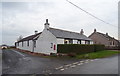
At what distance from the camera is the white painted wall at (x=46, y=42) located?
953 inches

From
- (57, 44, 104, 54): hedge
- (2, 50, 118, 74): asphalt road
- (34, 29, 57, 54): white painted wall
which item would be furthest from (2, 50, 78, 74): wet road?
(34, 29, 57, 54): white painted wall

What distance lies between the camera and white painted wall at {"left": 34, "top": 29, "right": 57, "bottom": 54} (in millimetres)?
24197

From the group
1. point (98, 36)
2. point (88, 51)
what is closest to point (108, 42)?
point (98, 36)

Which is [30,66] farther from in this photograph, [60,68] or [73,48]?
[73,48]

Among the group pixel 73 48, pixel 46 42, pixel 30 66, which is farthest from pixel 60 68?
pixel 46 42

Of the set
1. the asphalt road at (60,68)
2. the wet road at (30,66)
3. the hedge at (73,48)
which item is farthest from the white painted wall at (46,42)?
the asphalt road at (60,68)

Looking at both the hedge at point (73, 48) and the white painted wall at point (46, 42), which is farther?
the white painted wall at point (46, 42)

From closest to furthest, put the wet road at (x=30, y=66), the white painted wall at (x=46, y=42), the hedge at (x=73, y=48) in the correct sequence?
the wet road at (x=30, y=66) → the hedge at (x=73, y=48) → the white painted wall at (x=46, y=42)

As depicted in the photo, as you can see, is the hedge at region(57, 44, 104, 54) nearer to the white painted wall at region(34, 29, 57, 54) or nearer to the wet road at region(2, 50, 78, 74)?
the white painted wall at region(34, 29, 57, 54)

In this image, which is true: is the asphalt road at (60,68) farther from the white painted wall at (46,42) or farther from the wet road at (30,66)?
the white painted wall at (46,42)

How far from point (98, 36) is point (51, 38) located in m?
30.9

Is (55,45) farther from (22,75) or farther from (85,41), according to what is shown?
(22,75)

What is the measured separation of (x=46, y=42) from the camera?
2603 centimetres

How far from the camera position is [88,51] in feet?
83.1
